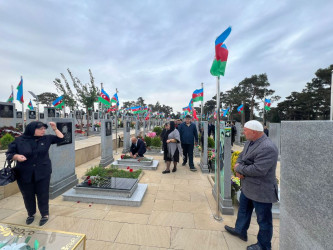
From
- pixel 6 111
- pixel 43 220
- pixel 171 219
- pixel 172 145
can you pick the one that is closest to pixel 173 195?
pixel 171 219

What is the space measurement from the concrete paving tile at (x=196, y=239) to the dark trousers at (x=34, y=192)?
2442mm

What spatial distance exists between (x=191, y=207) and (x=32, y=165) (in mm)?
3234

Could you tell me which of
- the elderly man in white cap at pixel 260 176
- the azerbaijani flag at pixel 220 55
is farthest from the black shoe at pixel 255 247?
the azerbaijani flag at pixel 220 55

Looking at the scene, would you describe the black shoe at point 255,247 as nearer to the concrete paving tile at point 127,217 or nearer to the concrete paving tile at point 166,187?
the concrete paving tile at point 127,217

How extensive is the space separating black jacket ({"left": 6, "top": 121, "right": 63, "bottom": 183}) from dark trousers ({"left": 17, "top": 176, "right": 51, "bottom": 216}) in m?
0.14

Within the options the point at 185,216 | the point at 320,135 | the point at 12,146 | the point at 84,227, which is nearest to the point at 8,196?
the point at 12,146

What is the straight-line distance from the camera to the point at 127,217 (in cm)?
330

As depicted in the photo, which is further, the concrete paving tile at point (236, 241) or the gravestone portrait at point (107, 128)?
the gravestone portrait at point (107, 128)

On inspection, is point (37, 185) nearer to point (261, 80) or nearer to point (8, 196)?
point (8, 196)

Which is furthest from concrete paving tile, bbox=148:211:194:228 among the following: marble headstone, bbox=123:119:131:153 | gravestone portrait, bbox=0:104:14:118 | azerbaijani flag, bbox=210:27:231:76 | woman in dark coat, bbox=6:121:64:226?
gravestone portrait, bbox=0:104:14:118

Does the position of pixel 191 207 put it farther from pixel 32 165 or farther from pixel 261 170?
pixel 32 165

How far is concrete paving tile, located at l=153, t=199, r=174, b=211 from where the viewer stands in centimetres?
369

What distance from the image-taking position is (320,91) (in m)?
31.5

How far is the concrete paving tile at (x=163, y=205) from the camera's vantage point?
3688 millimetres
